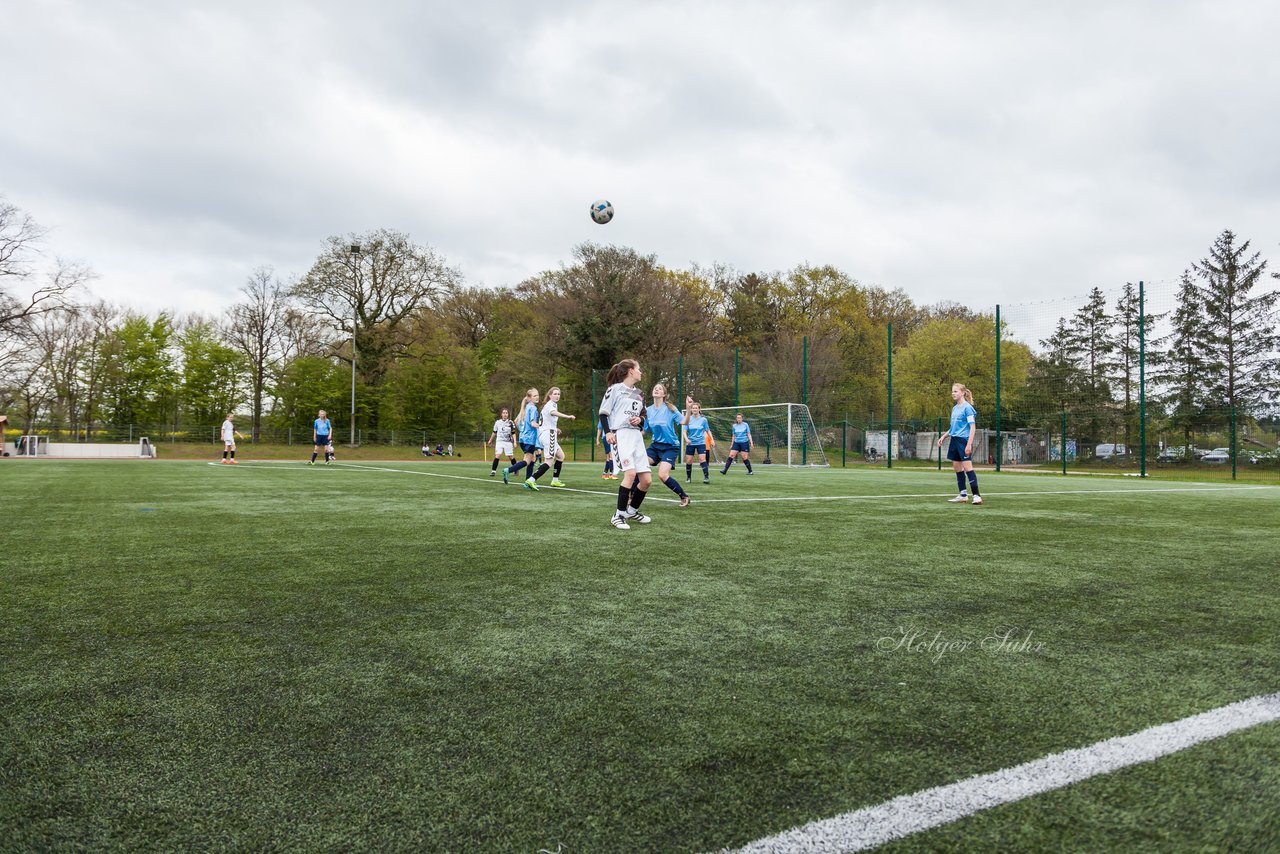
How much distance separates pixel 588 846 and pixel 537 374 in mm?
43187

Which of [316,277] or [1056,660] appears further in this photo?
[316,277]

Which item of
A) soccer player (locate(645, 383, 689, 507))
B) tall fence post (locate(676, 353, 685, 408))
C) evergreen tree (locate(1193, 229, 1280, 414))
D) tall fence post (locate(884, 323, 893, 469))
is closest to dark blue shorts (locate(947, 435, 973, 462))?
soccer player (locate(645, 383, 689, 507))

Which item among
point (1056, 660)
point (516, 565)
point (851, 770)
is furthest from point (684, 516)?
point (851, 770)

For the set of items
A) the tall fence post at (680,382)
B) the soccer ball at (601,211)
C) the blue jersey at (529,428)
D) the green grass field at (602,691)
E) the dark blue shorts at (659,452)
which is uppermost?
the soccer ball at (601,211)

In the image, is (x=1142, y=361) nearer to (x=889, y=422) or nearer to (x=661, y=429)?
(x=889, y=422)

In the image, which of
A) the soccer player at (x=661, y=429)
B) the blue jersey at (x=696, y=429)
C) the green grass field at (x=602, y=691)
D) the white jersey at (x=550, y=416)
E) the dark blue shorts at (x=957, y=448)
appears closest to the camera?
the green grass field at (x=602, y=691)

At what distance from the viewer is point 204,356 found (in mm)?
47656

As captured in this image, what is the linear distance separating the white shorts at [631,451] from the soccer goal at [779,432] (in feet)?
71.4

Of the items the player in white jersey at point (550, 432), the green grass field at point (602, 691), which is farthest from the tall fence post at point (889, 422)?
the green grass field at point (602, 691)

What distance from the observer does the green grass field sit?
5.72ft

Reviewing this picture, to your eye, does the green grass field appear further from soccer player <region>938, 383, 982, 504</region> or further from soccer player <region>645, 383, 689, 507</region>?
soccer player <region>645, 383, 689, 507</region>

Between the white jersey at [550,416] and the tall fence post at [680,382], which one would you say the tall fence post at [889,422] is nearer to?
the tall fence post at [680,382]

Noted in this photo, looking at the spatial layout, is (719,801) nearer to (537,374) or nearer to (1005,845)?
(1005,845)

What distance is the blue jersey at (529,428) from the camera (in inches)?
566
